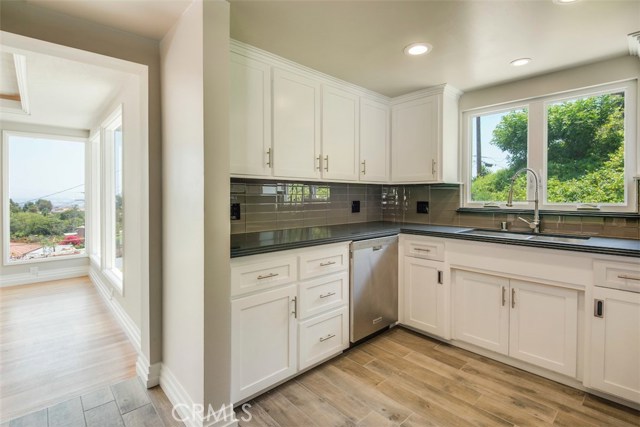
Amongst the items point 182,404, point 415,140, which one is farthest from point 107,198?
point 415,140

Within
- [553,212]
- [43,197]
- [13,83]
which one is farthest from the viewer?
[43,197]

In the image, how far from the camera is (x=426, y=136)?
284cm

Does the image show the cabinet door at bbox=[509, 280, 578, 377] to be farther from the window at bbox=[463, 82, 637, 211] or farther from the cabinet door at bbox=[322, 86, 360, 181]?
the cabinet door at bbox=[322, 86, 360, 181]

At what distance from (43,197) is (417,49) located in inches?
202

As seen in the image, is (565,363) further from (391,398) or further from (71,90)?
(71,90)

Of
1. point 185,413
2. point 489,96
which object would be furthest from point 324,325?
point 489,96

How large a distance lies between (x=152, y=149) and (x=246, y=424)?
166 cm

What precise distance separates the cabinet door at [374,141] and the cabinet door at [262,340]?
1.48 metres

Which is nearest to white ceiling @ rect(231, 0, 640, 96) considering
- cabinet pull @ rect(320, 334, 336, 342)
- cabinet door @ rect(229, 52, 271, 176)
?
cabinet door @ rect(229, 52, 271, 176)

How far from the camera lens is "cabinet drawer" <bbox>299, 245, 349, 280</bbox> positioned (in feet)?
6.43

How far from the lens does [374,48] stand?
2010 millimetres

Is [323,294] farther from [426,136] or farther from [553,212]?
[553,212]

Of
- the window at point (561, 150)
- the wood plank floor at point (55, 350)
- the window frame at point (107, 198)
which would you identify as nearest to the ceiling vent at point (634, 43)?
the window at point (561, 150)

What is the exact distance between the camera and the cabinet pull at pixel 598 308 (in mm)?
1726
